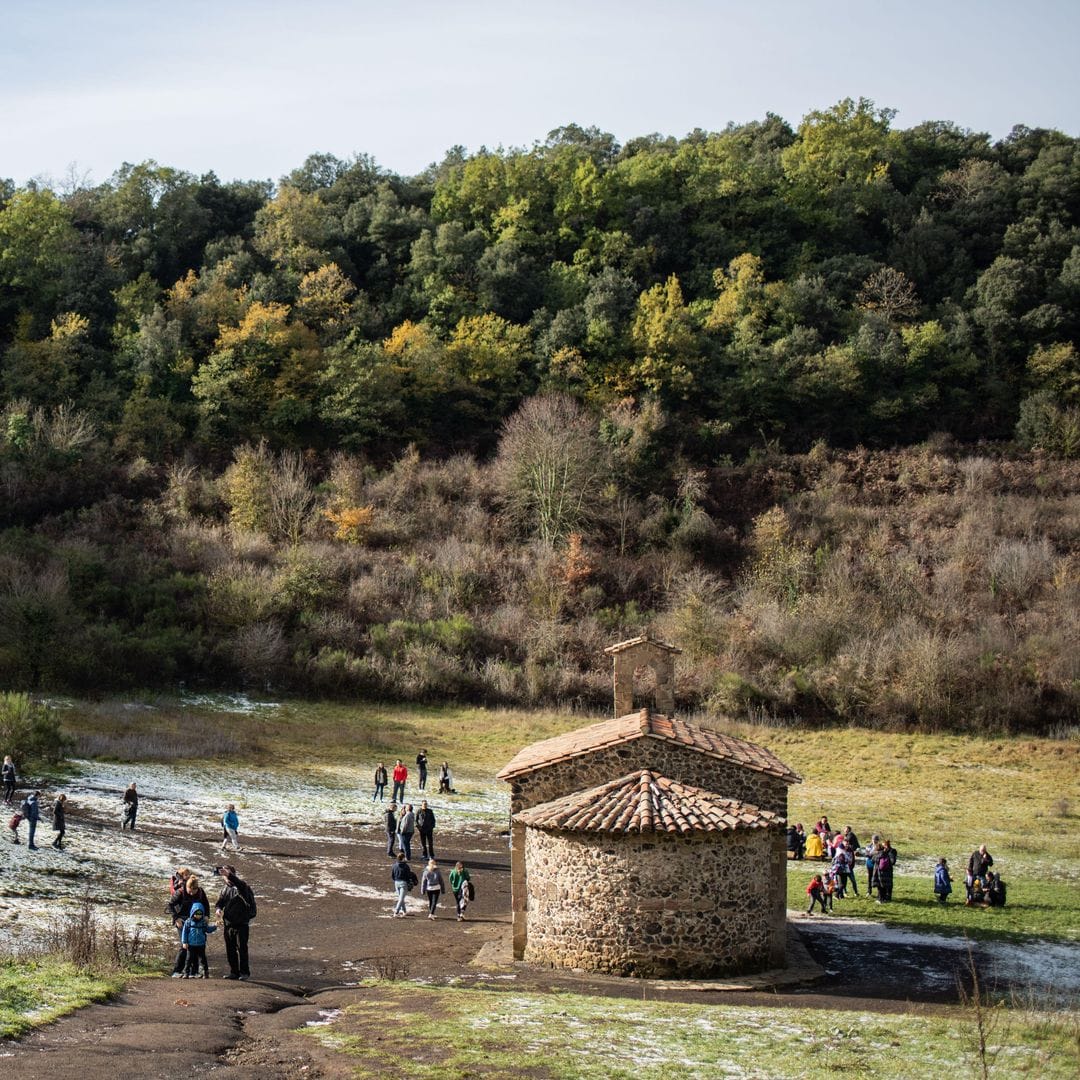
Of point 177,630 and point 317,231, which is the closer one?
point 177,630

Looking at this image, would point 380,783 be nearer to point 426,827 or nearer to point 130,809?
point 426,827

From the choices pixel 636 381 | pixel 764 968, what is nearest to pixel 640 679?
pixel 636 381

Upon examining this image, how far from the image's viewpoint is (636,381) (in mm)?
84438

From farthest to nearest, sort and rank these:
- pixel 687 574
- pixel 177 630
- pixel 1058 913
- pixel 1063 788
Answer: pixel 687 574 → pixel 177 630 → pixel 1063 788 → pixel 1058 913

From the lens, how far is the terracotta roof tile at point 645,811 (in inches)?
910

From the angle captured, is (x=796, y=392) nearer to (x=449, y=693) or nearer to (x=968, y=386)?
(x=968, y=386)

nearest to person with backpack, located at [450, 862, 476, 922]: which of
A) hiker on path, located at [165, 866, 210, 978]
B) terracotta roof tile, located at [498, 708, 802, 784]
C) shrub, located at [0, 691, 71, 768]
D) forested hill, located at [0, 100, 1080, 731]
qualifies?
terracotta roof tile, located at [498, 708, 802, 784]

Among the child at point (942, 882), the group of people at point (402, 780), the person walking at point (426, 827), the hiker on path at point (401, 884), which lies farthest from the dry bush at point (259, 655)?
the child at point (942, 882)

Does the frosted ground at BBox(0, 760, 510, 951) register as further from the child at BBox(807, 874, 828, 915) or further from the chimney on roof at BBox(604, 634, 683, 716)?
the child at BBox(807, 874, 828, 915)

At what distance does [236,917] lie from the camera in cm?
2041

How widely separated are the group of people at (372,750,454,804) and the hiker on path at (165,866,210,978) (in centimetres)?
1689

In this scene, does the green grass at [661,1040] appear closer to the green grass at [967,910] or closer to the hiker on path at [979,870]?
the green grass at [967,910]

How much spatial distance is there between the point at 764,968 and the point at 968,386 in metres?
71.0

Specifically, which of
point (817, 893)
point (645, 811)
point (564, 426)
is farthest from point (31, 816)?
point (564, 426)
